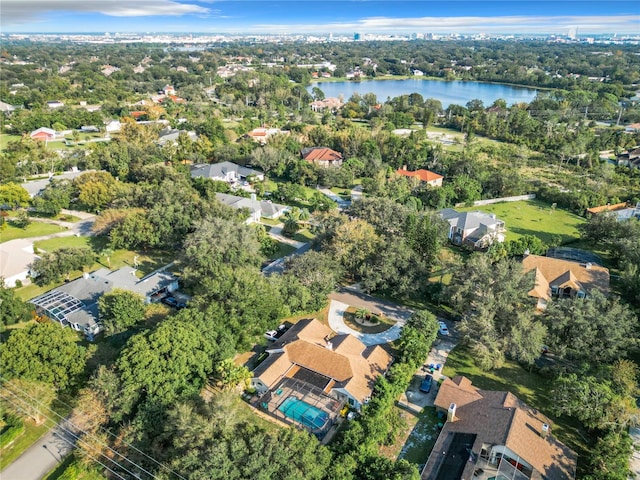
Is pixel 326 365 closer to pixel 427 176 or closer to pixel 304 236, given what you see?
pixel 304 236

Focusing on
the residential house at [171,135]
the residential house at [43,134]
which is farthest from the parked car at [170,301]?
the residential house at [43,134]

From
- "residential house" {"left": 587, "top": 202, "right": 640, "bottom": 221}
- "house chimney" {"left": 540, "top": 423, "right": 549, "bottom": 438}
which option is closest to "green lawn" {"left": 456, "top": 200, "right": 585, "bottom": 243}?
"residential house" {"left": 587, "top": 202, "right": 640, "bottom": 221}

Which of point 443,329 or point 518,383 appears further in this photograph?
point 443,329

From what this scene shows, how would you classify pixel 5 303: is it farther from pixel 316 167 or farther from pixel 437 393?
pixel 316 167

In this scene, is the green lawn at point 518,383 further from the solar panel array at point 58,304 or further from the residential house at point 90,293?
the solar panel array at point 58,304

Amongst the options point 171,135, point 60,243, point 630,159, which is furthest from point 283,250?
point 630,159
